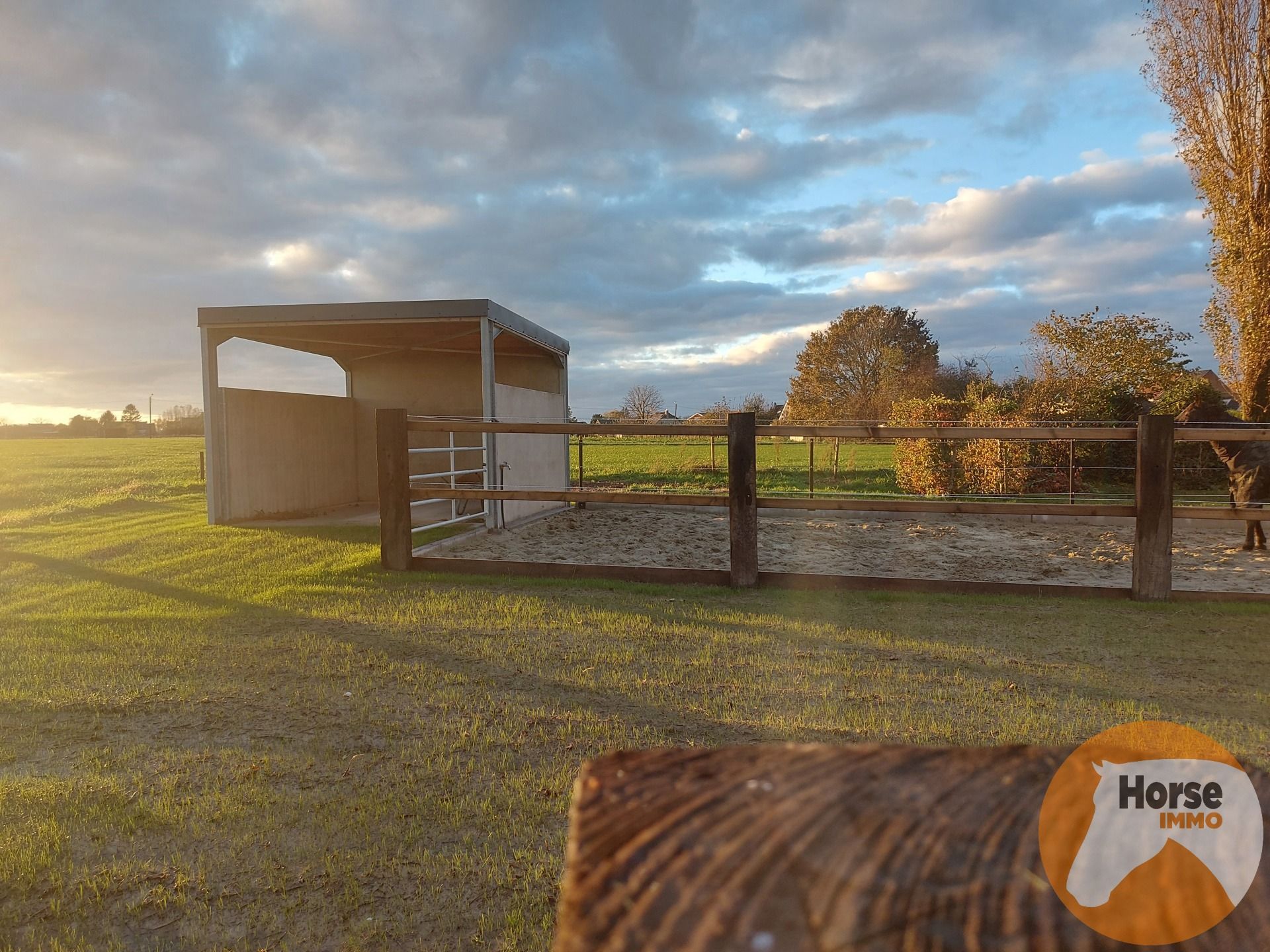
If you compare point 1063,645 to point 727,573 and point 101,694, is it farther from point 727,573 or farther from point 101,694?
point 101,694

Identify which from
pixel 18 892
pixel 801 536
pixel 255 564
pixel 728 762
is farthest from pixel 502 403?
pixel 728 762

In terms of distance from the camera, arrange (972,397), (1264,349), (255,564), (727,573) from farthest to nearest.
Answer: (972,397)
(1264,349)
(255,564)
(727,573)

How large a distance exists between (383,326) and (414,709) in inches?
288

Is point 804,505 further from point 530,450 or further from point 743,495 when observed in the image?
point 530,450

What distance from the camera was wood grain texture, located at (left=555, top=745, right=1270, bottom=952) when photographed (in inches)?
20.2

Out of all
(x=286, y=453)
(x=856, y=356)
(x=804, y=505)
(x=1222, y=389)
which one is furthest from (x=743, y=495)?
(x=856, y=356)

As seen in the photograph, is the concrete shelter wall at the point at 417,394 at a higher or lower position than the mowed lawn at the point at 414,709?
higher

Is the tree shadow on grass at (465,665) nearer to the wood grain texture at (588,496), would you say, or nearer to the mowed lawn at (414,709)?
the mowed lawn at (414,709)

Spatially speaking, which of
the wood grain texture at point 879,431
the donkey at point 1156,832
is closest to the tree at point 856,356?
the wood grain texture at point 879,431

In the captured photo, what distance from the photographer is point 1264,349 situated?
9.87m

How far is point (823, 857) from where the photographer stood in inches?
22.1

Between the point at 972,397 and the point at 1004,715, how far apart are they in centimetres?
1315

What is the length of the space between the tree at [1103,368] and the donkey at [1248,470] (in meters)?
4.87

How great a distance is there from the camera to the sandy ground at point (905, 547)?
6.66 metres
